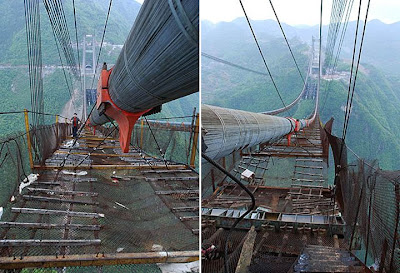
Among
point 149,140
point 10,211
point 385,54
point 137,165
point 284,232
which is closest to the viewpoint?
point 10,211

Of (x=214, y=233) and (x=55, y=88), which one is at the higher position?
(x=55, y=88)

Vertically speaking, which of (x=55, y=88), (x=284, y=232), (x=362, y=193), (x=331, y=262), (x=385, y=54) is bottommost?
(x=284, y=232)

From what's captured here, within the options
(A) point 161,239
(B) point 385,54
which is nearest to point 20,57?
(A) point 161,239

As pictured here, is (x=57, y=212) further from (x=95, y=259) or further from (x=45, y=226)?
(x=95, y=259)

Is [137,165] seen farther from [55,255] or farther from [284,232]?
[55,255]

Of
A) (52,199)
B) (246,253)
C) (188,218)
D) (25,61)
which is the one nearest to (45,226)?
(52,199)

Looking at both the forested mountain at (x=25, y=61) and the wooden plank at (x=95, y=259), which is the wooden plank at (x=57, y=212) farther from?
the forested mountain at (x=25, y=61)

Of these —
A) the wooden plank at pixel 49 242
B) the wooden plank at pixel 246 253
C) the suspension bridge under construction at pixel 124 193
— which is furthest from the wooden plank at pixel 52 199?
the wooden plank at pixel 246 253

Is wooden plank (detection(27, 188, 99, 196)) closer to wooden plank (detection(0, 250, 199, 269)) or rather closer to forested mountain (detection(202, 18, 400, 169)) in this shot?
wooden plank (detection(0, 250, 199, 269))
